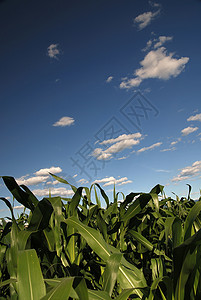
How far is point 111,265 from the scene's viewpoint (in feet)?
2.84

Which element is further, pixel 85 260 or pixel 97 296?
pixel 85 260

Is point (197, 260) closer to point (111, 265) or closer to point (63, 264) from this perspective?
point (111, 265)

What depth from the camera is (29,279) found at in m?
0.68

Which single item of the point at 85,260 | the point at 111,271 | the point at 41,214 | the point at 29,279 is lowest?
the point at 85,260

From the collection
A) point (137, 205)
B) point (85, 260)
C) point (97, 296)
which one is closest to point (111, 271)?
point (97, 296)

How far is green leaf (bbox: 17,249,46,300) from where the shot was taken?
0.67 metres

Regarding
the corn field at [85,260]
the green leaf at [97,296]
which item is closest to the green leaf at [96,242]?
the corn field at [85,260]

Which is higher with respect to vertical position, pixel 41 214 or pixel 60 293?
pixel 41 214

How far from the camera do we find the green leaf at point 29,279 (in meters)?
0.67

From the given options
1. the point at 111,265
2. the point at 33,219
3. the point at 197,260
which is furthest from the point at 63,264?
the point at 197,260

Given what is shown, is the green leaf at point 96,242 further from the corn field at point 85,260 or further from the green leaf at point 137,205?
the green leaf at point 137,205

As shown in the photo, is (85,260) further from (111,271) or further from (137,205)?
(111,271)

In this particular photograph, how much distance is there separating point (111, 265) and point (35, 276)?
299 mm

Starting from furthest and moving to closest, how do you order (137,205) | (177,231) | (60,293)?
(137,205)
(177,231)
(60,293)
